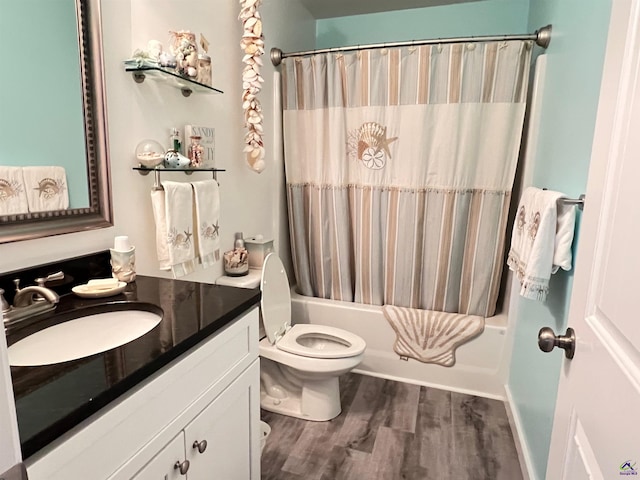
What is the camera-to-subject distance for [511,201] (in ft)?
7.60

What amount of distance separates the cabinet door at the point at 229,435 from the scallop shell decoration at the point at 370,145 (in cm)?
146

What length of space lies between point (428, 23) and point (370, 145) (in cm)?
105

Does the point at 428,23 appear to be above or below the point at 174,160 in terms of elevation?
above

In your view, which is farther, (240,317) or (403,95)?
(403,95)

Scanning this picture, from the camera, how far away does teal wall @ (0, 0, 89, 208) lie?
3.35 ft

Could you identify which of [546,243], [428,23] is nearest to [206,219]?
[546,243]

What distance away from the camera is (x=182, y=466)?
96cm

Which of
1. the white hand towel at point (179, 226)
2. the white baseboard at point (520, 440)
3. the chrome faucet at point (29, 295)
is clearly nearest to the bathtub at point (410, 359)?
the white baseboard at point (520, 440)

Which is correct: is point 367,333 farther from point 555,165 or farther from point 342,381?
point 555,165

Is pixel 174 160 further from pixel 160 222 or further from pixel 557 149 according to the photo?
pixel 557 149

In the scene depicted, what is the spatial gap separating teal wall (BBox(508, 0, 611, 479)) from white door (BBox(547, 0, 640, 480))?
543 mm

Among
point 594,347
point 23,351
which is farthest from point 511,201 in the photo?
point 23,351

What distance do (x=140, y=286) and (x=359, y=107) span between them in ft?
5.28

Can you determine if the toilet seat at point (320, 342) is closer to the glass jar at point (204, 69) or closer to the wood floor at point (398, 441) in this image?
the wood floor at point (398, 441)
